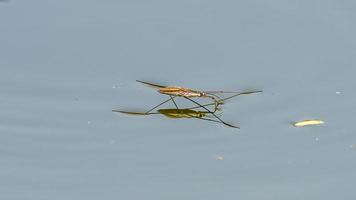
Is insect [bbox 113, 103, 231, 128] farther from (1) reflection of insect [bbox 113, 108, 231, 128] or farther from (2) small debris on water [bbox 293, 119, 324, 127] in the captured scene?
(2) small debris on water [bbox 293, 119, 324, 127]

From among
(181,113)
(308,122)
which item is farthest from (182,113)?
(308,122)

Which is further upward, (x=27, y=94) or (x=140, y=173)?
(x=27, y=94)

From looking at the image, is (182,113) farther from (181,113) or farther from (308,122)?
(308,122)

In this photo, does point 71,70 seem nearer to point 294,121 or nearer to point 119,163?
point 119,163

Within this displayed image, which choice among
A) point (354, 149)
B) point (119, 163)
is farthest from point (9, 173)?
point (354, 149)

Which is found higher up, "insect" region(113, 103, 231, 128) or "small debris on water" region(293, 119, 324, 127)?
"insect" region(113, 103, 231, 128)

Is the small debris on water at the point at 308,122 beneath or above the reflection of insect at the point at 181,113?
beneath

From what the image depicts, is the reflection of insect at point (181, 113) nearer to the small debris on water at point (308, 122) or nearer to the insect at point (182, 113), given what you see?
the insect at point (182, 113)

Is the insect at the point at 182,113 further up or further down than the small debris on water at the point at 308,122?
further up

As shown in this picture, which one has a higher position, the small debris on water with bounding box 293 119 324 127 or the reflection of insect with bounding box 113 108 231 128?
the reflection of insect with bounding box 113 108 231 128

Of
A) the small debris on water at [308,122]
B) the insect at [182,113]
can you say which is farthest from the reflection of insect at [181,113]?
the small debris on water at [308,122]

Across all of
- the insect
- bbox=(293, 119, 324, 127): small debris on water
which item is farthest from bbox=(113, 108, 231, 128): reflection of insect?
bbox=(293, 119, 324, 127): small debris on water
